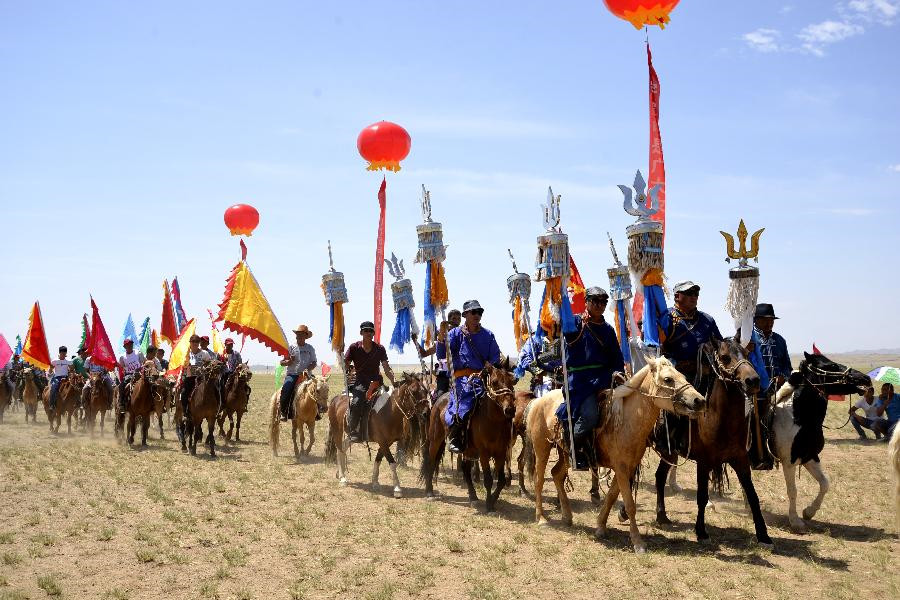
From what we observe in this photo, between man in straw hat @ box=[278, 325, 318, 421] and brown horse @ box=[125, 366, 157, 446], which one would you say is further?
brown horse @ box=[125, 366, 157, 446]

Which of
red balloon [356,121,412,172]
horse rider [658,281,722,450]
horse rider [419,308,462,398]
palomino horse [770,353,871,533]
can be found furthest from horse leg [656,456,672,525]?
red balloon [356,121,412,172]

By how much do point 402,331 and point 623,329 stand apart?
4.00 metres

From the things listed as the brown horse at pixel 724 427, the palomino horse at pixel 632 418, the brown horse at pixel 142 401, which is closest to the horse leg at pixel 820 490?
the brown horse at pixel 724 427

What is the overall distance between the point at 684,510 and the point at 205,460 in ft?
33.4

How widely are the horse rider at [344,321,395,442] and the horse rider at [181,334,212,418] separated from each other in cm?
644

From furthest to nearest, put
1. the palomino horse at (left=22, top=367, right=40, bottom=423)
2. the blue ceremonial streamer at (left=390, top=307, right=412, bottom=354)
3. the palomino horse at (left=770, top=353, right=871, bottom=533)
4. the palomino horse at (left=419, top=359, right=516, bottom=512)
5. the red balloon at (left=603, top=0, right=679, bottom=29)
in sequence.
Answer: the palomino horse at (left=22, top=367, right=40, bottom=423), the blue ceremonial streamer at (left=390, top=307, right=412, bottom=354), the red balloon at (left=603, top=0, right=679, bottom=29), the palomino horse at (left=419, top=359, right=516, bottom=512), the palomino horse at (left=770, top=353, right=871, bottom=533)

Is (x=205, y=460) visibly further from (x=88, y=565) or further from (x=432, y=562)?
(x=432, y=562)

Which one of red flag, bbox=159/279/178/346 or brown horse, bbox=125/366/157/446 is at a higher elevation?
red flag, bbox=159/279/178/346

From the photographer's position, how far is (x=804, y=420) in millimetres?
9039

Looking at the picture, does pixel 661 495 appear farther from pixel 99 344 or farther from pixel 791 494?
pixel 99 344

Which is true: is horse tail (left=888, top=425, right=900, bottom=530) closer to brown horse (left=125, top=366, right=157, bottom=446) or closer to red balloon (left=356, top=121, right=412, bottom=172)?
red balloon (left=356, top=121, right=412, bottom=172)

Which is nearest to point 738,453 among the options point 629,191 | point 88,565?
point 629,191

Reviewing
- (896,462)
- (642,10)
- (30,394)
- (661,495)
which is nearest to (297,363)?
(661,495)

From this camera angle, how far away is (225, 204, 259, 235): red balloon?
18531mm
